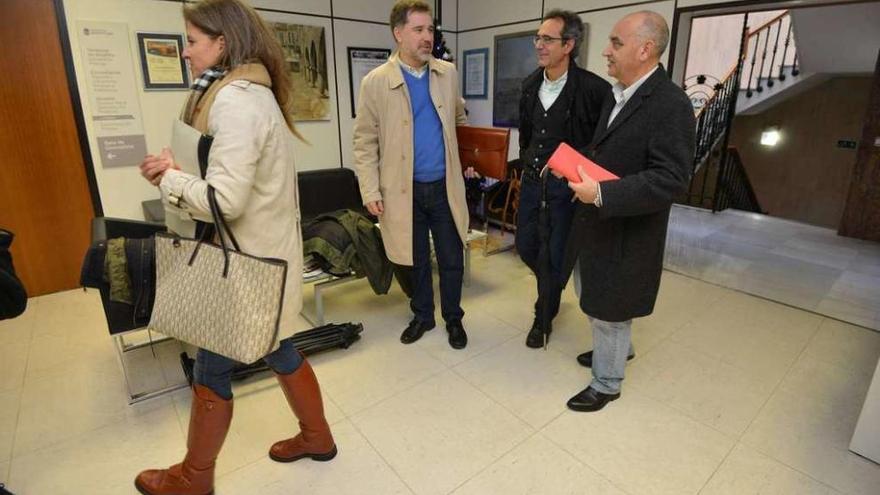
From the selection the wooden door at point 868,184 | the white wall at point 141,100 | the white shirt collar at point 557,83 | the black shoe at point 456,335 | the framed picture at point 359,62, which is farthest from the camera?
the wooden door at point 868,184

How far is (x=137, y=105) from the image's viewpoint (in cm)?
318

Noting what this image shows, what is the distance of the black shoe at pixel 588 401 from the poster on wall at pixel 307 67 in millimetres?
2958

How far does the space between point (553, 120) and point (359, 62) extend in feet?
8.01

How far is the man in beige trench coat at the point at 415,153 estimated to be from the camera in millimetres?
2186

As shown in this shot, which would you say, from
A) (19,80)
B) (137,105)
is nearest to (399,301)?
(137,105)

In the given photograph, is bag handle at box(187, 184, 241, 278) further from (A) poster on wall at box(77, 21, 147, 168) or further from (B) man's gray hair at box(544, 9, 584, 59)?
(A) poster on wall at box(77, 21, 147, 168)

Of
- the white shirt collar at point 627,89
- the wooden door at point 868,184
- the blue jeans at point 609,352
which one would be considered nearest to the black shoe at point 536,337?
the blue jeans at point 609,352

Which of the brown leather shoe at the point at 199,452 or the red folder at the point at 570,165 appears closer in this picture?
the brown leather shoe at the point at 199,452

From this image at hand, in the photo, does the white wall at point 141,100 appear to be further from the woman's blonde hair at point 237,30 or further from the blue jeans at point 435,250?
the woman's blonde hair at point 237,30

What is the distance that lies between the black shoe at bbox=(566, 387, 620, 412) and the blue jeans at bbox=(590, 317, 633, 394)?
0.02 m

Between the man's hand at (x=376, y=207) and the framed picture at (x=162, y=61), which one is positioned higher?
the framed picture at (x=162, y=61)

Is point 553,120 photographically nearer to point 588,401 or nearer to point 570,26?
point 570,26

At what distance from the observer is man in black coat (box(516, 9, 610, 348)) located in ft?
7.02

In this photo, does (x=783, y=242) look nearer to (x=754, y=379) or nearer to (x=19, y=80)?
(x=754, y=379)
